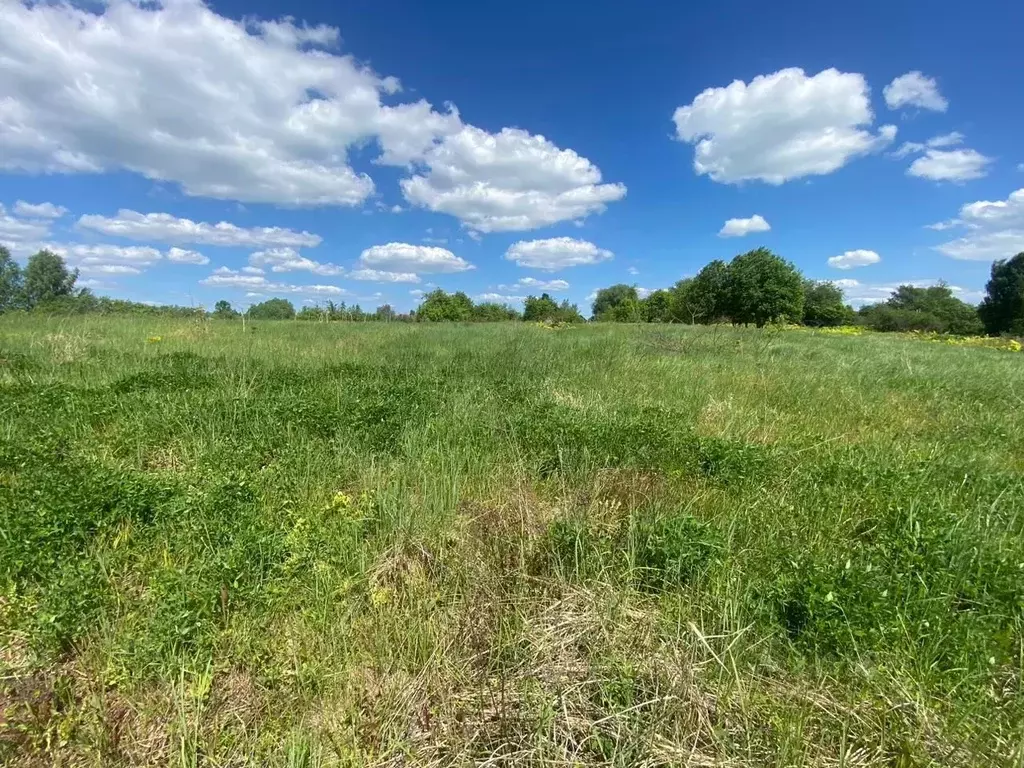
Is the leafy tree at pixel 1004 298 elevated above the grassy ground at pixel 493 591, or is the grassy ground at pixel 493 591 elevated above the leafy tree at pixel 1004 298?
the leafy tree at pixel 1004 298

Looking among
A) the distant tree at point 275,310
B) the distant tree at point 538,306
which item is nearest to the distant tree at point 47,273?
the distant tree at point 275,310

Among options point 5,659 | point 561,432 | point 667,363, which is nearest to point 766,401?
point 667,363

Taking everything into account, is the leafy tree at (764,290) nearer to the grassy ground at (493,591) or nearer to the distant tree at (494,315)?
the distant tree at (494,315)

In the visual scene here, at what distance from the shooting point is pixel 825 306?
62.0 metres

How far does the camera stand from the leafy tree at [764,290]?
126ft

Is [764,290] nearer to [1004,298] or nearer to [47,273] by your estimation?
[1004,298]

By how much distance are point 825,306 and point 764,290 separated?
31309 millimetres

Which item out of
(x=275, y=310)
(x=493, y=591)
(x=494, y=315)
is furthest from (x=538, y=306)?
(x=493, y=591)

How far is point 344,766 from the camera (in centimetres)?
157

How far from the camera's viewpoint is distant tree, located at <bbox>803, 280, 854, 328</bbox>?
199 ft

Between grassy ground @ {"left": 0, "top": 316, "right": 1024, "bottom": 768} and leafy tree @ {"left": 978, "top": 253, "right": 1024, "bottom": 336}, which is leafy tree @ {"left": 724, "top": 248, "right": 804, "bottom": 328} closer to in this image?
leafy tree @ {"left": 978, "top": 253, "right": 1024, "bottom": 336}

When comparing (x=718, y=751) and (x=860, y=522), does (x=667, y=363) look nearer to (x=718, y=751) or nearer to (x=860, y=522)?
(x=860, y=522)

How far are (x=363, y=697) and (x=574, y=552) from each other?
1218 millimetres

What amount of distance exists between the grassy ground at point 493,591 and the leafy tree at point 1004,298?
6131 centimetres
